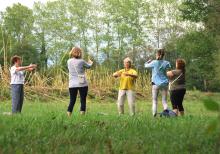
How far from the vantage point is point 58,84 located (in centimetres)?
2478

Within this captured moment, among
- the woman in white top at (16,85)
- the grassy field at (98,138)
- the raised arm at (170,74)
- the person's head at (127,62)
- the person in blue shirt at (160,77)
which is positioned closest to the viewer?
the grassy field at (98,138)

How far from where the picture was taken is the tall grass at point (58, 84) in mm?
22828

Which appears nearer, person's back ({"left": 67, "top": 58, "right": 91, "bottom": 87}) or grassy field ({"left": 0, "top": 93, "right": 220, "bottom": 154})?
grassy field ({"left": 0, "top": 93, "right": 220, "bottom": 154})

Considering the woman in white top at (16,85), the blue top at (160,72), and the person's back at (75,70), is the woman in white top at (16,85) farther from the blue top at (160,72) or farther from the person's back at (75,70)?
the blue top at (160,72)

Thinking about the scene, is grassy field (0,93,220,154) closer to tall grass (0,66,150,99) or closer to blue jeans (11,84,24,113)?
blue jeans (11,84,24,113)

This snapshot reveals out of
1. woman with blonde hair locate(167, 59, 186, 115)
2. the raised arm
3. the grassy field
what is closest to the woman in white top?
the raised arm

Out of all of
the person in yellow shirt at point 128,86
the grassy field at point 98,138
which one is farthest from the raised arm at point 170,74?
the grassy field at point 98,138

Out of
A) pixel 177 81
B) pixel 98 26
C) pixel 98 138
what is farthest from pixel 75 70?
pixel 98 26

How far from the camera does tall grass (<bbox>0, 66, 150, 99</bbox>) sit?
2283cm

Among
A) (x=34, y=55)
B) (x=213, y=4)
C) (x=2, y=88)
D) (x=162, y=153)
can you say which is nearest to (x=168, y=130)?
(x=162, y=153)

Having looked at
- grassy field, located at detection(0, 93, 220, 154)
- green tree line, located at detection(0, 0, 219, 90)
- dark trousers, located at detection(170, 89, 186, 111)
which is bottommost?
grassy field, located at detection(0, 93, 220, 154)

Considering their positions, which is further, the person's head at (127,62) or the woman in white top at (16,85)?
the person's head at (127,62)

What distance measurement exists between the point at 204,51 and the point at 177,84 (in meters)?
37.9

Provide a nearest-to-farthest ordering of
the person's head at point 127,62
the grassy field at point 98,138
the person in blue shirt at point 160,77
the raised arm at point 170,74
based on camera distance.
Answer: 1. the grassy field at point 98,138
2. the person in blue shirt at point 160,77
3. the raised arm at point 170,74
4. the person's head at point 127,62
